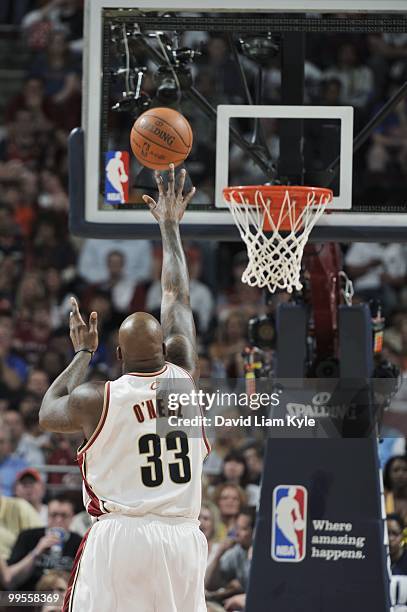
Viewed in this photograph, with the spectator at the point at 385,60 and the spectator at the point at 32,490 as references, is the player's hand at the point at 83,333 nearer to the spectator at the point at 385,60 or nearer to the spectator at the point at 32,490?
the spectator at the point at 32,490

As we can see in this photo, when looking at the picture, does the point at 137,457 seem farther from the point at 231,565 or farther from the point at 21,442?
the point at 21,442

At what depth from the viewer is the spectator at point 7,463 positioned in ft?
29.9

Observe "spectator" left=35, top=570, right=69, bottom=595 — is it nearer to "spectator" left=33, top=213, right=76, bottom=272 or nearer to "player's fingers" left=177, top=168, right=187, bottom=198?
"player's fingers" left=177, top=168, right=187, bottom=198

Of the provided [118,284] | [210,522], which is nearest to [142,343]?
[210,522]

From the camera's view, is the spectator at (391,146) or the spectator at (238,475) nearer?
the spectator at (238,475)

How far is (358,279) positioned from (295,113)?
17.1 feet

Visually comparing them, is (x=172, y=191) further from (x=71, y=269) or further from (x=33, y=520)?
(x=71, y=269)

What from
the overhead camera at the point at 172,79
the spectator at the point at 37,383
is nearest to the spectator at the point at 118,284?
the spectator at the point at 37,383

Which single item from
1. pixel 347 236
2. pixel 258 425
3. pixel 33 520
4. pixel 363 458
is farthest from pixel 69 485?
pixel 347 236

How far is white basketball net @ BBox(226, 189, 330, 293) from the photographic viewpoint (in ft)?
21.1

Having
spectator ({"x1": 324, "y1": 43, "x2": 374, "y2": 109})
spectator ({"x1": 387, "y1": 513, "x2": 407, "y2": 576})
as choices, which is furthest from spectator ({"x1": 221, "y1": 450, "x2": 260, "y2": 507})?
spectator ({"x1": 324, "y1": 43, "x2": 374, "y2": 109})

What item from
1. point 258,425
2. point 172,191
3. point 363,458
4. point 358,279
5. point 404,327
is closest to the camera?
point 172,191

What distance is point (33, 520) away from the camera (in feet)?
27.7

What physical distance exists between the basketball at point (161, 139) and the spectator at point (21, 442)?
3.98 meters
